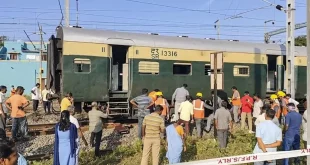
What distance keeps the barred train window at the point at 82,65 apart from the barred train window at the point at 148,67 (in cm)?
193

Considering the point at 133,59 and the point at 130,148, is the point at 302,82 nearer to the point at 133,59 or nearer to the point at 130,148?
the point at 133,59

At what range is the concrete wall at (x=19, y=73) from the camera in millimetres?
37688

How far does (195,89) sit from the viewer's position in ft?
49.2

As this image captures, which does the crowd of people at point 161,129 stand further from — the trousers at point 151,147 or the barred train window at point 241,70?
the barred train window at point 241,70

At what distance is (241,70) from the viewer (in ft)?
53.0

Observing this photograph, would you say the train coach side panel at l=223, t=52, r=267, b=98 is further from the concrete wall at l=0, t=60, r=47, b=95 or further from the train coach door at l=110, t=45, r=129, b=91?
the concrete wall at l=0, t=60, r=47, b=95

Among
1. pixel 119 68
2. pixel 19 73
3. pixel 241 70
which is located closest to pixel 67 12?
pixel 119 68

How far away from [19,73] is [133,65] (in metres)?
28.2

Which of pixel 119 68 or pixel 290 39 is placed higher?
pixel 290 39

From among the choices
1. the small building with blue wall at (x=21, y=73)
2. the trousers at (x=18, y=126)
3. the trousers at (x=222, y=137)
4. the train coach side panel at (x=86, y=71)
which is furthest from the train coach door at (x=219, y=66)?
the small building with blue wall at (x=21, y=73)

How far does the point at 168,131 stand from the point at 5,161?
426cm

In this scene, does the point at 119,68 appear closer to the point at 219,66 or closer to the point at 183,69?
the point at 183,69

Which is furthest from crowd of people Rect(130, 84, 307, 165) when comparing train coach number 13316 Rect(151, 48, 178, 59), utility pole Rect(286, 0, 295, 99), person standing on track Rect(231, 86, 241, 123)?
train coach number 13316 Rect(151, 48, 178, 59)

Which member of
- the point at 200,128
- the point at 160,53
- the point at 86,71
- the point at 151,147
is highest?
the point at 160,53
